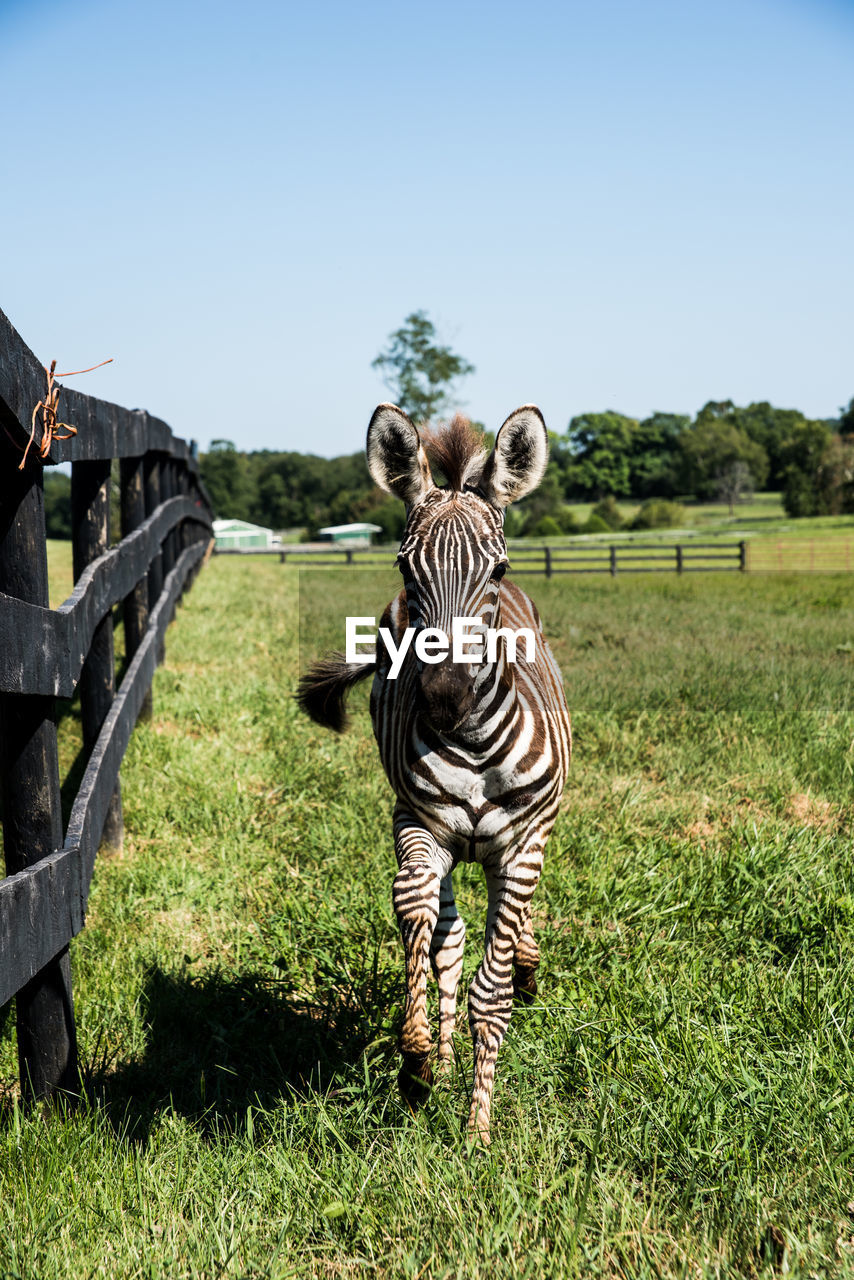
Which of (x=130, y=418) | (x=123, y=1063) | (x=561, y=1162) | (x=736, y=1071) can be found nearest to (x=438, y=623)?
(x=561, y=1162)

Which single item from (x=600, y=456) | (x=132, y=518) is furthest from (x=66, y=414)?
(x=600, y=456)

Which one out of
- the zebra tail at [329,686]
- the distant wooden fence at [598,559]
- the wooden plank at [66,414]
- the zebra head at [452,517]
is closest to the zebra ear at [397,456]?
the zebra head at [452,517]

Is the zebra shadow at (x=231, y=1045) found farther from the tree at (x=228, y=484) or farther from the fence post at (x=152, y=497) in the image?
the tree at (x=228, y=484)

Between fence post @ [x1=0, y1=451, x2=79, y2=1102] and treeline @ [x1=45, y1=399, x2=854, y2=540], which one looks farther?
treeline @ [x1=45, y1=399, x2=854, y2=540]

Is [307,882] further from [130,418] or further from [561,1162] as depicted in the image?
[130,418]

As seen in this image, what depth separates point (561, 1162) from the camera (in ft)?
8.54

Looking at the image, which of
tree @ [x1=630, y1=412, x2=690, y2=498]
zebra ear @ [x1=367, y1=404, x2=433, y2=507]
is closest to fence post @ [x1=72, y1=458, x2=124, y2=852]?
zebra ear @ [x1=367, y1=404, x2=433, y2=507]

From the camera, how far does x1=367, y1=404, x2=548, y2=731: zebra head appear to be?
2.58m

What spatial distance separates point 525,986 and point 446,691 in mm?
1744

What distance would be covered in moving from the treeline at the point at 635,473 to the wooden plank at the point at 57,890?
200ft

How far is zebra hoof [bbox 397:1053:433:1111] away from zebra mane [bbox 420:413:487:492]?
1.80m

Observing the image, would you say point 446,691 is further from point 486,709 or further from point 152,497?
point 152,497

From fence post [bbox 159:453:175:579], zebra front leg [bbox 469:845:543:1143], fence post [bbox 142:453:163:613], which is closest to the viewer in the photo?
zebra front leg [bbox 469:845:543:1143]

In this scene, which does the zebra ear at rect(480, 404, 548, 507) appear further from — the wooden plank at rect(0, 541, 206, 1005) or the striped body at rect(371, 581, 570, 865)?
the wooden plank at rect(0, 541, 206, 1005)
